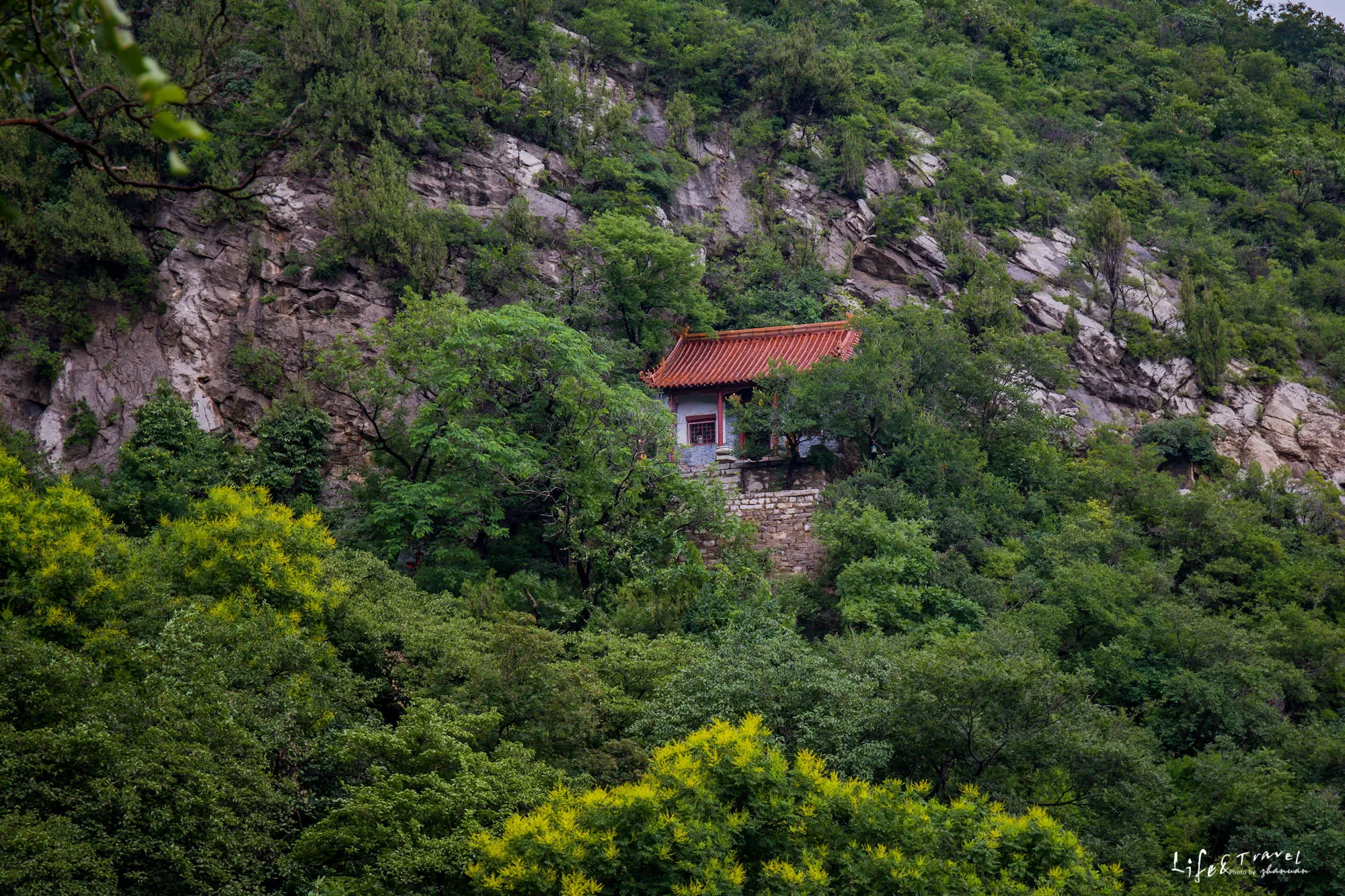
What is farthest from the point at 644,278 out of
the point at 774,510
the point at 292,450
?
the point at 292,450

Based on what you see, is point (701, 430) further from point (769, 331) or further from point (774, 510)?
point (774, 510)

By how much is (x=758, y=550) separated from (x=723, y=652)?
6940mm

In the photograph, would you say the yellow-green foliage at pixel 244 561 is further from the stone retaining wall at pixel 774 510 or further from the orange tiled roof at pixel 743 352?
the orange tiled roof at pixel 743 352

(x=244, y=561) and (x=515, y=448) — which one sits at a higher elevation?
(x=515, y=448)

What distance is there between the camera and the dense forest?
37.3 ft

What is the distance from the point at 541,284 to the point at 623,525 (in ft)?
27.0

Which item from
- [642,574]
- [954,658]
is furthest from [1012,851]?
[642,574]

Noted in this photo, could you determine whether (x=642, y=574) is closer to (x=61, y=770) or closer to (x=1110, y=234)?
(x=61, y=770)

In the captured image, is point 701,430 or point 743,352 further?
point 743,352

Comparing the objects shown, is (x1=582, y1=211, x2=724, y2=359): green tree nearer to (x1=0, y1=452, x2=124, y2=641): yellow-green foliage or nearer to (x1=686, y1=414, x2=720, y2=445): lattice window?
(x1=686, y1=414, x2=720, y2=445): lattice window

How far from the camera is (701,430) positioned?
26562 mm

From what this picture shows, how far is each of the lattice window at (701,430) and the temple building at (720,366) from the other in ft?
0.05

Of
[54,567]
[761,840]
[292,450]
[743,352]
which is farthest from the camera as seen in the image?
[743,352]

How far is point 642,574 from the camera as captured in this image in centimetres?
1969
